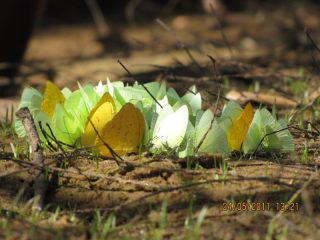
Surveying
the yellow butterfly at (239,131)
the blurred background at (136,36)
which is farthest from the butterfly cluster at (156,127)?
the blurred background at (136,36)

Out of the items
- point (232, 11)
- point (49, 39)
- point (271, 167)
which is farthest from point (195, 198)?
point (232, 11)

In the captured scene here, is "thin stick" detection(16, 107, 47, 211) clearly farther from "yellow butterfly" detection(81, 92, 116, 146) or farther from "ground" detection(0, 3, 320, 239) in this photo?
"yellow butterfly" detection(81, 92, 116, 146)

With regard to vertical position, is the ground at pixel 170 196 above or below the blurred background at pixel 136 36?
below

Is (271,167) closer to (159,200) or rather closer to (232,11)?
(159,200)
